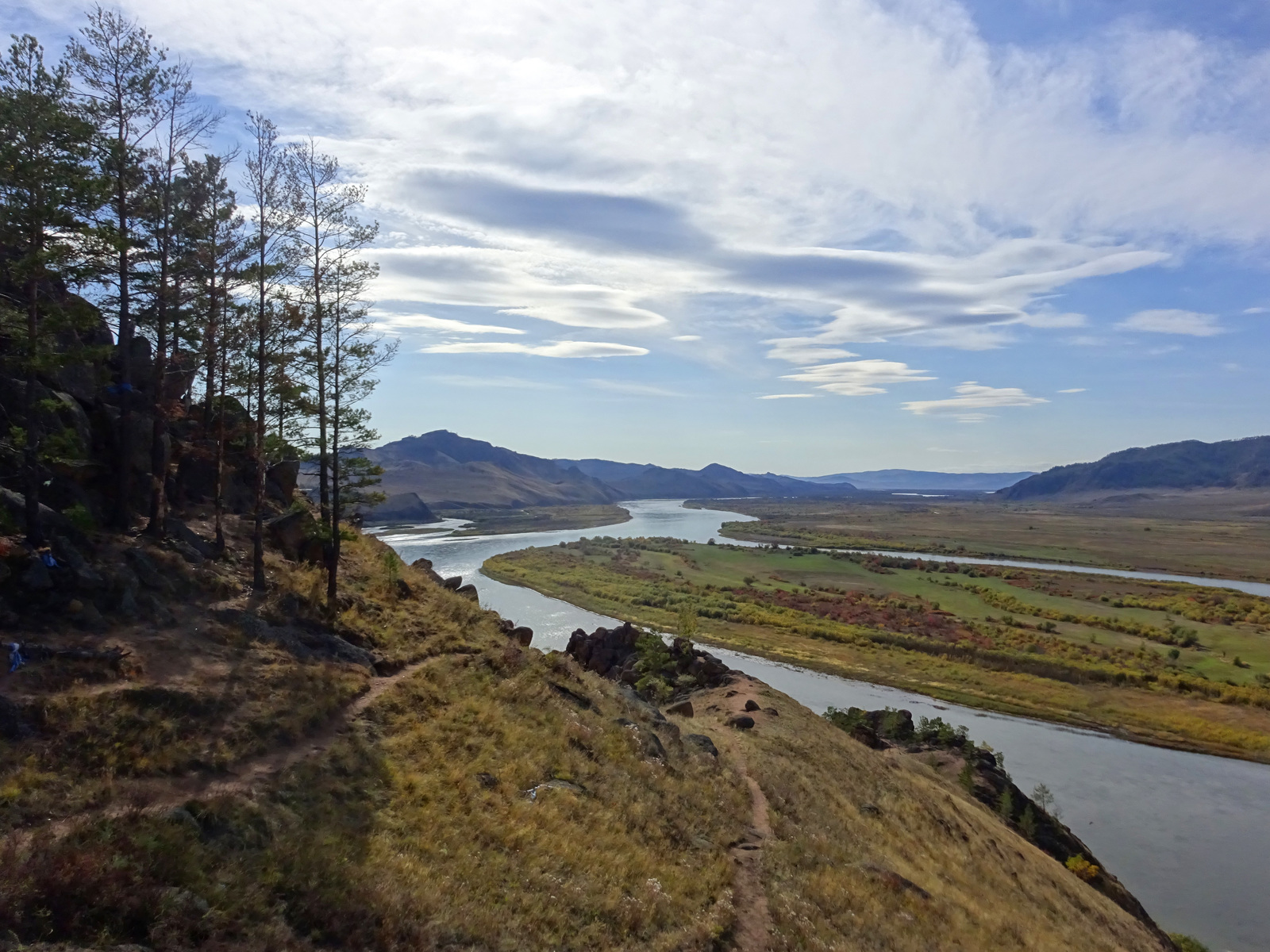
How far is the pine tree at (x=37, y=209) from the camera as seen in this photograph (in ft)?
54.8

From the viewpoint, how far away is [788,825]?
68.1 feet

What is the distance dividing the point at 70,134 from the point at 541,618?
66.7 m

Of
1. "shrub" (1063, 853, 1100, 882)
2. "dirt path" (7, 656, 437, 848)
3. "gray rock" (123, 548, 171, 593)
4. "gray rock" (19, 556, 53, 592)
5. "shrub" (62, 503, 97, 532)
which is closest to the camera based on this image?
"dirt path" (7, 656, 437, 848)

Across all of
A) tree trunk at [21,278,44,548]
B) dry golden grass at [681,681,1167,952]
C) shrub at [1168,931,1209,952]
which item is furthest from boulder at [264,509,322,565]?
shrub at [1168,931,1209,952]

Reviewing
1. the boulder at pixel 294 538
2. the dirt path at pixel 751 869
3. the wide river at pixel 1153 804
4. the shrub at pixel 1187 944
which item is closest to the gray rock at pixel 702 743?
the dirt path at pixel 751 869

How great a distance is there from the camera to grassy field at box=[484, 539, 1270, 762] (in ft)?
186

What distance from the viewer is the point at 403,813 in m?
13.7

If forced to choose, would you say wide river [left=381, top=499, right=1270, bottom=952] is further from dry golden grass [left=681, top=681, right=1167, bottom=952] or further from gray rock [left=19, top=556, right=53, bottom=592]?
gray rock [left=19, top=556, right=53, bottom=592]

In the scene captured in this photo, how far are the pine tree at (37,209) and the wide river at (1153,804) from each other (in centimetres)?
4317

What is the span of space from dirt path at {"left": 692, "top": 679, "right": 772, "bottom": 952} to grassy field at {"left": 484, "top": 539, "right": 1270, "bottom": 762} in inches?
1438

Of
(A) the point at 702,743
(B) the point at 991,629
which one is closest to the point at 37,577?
(A) the point at 702,743

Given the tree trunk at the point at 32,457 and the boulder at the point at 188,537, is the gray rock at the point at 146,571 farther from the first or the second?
the boulder at the point at 188,537

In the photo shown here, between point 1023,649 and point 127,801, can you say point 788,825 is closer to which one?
point 127,801

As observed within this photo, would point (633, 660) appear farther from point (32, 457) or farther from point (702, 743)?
point (32, 457)
